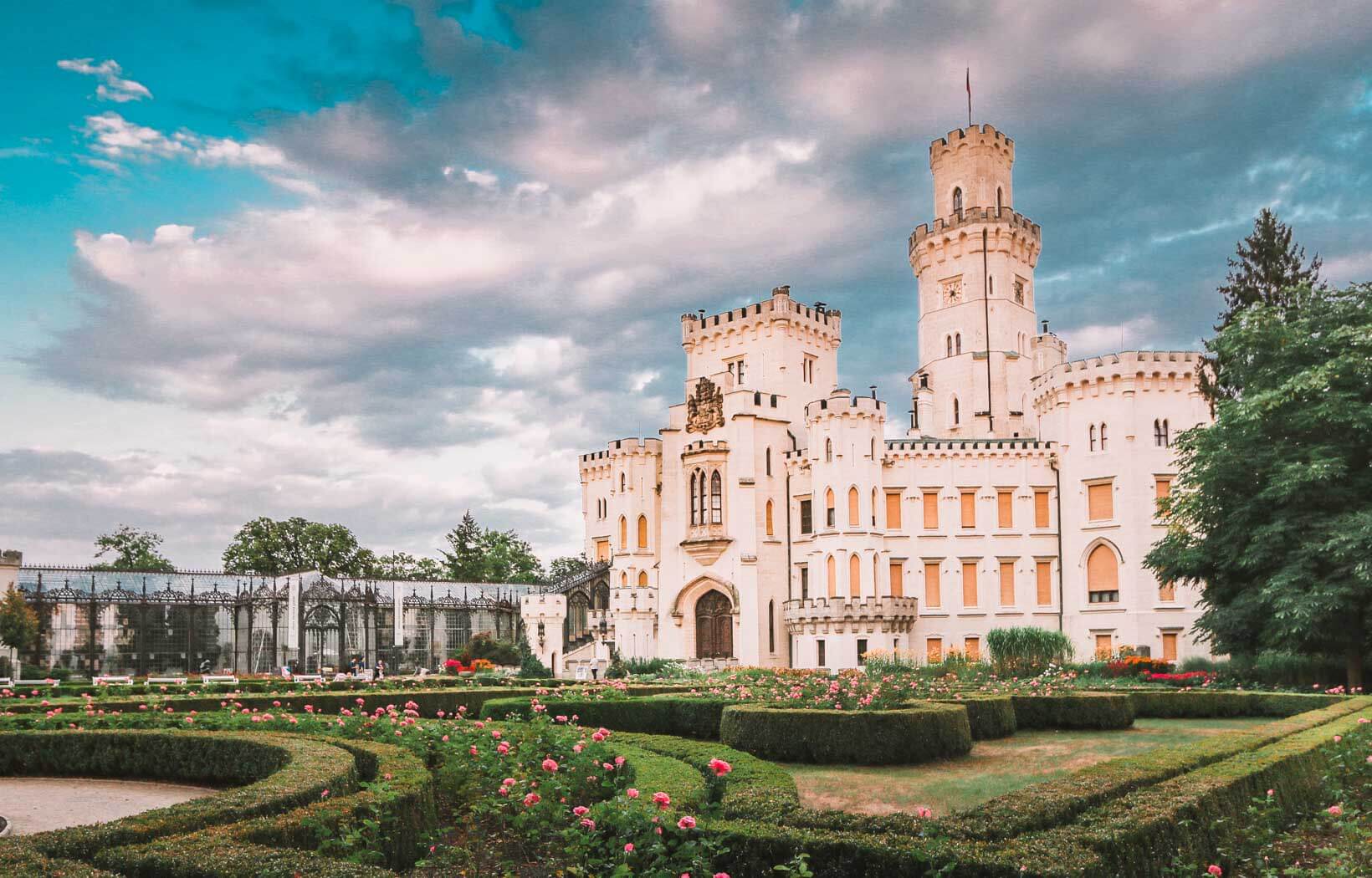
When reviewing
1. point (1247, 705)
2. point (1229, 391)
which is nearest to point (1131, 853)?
point (1247, 705)

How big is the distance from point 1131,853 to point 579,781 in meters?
5.20

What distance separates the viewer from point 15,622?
38.4 meters

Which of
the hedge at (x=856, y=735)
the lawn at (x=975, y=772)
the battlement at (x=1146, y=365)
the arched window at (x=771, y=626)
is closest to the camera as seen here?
the lawn at (x=975, y=772)

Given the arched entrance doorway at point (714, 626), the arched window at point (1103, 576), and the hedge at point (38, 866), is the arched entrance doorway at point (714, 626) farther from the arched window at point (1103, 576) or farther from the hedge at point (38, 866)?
the hedge at point (38, 866)

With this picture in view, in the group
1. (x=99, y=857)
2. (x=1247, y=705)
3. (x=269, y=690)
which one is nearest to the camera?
(x=99, y=857)

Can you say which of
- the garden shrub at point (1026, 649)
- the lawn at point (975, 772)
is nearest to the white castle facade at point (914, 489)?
the garden shrub at point (1026, 649)

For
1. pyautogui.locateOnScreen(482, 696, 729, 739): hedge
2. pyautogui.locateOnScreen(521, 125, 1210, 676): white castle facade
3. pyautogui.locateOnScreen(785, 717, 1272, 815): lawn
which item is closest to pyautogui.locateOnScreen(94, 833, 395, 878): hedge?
pyautogui.locateOnScreen(785, 717, 1272, 815): lawn

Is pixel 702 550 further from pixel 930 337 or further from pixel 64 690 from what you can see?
pixel 64 690

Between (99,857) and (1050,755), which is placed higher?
(99,857)

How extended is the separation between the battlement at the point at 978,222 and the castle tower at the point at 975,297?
0.05m

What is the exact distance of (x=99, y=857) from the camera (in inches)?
294

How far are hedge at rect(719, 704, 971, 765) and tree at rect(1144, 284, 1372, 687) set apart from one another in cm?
1256

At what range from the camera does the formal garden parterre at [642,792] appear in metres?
7.63

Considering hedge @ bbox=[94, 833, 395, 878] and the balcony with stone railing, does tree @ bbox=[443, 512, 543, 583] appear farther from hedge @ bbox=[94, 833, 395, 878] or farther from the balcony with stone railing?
hedge @ bbox=[94, 833, 395, 878]
